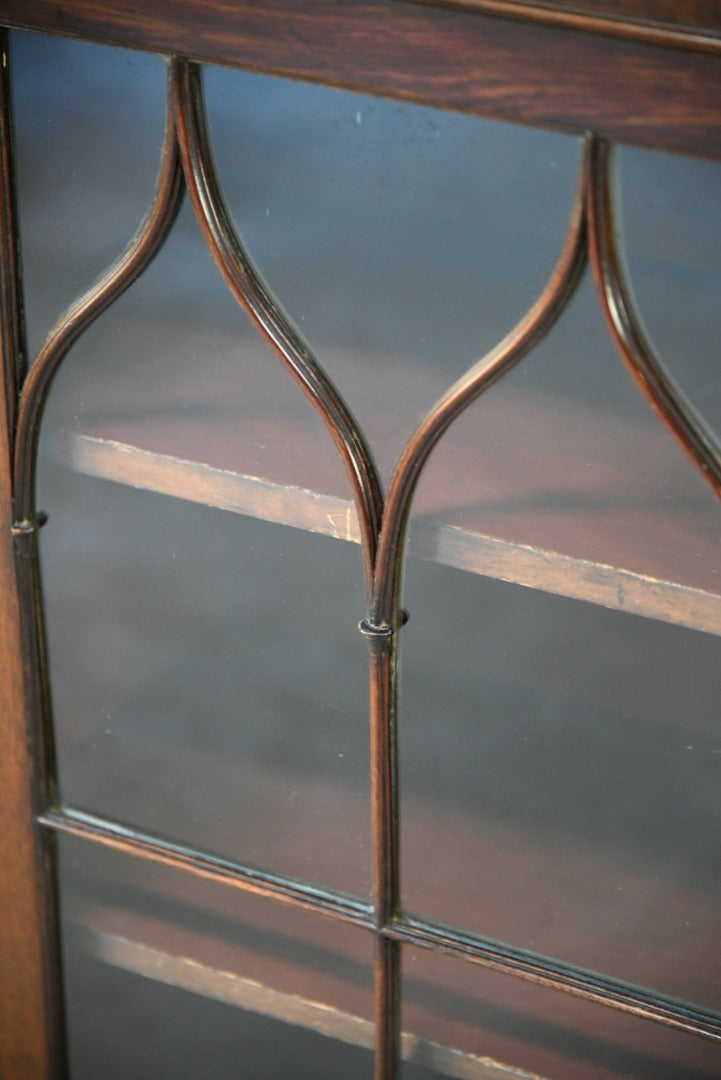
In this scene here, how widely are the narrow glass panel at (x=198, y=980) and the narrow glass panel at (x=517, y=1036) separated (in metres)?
0.03

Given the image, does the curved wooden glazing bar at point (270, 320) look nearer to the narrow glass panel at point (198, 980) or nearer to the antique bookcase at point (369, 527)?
the antique bookcase at point (369, 527)

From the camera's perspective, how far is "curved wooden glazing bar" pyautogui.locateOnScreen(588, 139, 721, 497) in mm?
510

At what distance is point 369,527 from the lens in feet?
2.02

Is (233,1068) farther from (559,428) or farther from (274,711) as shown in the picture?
(559,428)

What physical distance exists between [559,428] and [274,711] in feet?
0.73

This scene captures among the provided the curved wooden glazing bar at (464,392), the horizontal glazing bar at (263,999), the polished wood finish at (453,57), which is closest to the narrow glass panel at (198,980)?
the horizontal glazing bar at (263,999)

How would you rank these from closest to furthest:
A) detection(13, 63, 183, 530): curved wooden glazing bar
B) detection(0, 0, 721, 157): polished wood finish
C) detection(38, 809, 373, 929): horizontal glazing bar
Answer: detection(0, 0, 721, 157): polished wood finish, detection(13, 63, 183, 530): curved wooden glazing bar, detection(38, 809, 373, 929): horizontal glazing bar

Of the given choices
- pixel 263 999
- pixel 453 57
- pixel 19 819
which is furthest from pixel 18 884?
pixel 453 57

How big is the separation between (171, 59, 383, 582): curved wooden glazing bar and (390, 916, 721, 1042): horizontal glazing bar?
195mm

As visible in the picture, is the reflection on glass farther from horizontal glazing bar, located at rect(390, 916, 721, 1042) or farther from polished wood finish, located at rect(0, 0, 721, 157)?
polished wood finish, located at rect(0, 0, 721, 157)

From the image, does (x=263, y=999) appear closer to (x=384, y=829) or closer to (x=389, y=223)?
(x=384, y=829)

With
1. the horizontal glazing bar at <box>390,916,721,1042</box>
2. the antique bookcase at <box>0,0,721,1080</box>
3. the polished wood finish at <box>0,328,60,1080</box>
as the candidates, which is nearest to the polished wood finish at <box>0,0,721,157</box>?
the antique bookcase at <box>0,0,721,1080</box>

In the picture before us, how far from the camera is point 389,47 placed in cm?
51

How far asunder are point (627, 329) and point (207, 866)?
38cm
